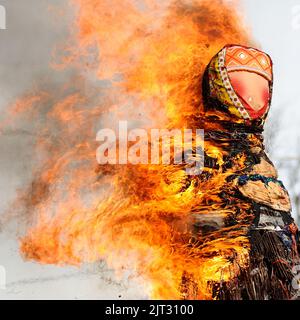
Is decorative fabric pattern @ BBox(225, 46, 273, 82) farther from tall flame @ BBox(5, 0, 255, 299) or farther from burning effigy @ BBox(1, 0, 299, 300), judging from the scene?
tall flame @ BBox(5, 0, 255, 299)

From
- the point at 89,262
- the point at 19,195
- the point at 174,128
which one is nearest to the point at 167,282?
the point at 89,262

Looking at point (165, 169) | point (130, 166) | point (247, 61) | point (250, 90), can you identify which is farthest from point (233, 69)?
point (130, 166)

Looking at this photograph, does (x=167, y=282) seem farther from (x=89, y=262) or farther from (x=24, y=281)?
(x=24, y=281)

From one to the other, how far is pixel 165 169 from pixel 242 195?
1056mm

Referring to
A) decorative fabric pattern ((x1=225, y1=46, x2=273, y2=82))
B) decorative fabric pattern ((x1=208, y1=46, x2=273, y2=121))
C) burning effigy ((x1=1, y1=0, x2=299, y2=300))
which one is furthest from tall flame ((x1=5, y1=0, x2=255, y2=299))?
decorative fabric pattern ((x1=225, y1=46, x2=273, y2=82))

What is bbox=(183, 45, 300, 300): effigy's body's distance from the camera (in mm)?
4852

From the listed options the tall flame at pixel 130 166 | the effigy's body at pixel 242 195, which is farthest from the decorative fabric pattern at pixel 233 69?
the tall flame at pixel 130 166

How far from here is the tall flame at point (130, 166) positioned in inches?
210

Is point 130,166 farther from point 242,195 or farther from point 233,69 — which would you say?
point 233,69

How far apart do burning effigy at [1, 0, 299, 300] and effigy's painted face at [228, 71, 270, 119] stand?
0.04ft

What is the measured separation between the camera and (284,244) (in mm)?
4957

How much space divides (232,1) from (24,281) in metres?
5.56

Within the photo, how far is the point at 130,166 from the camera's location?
19.1 feet

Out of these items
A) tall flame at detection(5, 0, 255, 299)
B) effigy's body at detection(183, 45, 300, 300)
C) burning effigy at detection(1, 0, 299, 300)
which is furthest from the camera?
tall flame at detection(5, 0, 255, 299)
